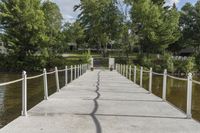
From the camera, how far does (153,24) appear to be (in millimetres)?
83438

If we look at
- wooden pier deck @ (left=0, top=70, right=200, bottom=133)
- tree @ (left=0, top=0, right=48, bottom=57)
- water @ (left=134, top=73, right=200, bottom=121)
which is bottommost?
water @ (left=134, top=73, right=200, bottom=121)

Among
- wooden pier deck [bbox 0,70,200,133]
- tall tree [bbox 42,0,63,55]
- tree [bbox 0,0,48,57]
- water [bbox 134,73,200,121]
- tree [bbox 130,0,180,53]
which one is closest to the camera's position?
wooden pier deck [bbox 0,70,200,133]

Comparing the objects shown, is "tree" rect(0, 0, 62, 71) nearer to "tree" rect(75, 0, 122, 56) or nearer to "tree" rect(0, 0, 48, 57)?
"tree" rect(0, 0, 48, 57)

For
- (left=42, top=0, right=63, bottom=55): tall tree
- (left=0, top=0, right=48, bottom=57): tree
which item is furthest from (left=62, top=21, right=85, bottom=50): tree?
(left=0, top=0, right=48, bottom=57): tree

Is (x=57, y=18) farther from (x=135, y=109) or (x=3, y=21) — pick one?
(x=135, y=109)

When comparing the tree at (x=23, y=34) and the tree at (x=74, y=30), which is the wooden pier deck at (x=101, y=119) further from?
the tree at (x=74, y=30)

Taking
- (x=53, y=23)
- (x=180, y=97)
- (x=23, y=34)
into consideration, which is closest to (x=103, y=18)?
(x=53, y=23)

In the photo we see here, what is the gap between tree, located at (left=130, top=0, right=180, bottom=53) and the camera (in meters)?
82.8

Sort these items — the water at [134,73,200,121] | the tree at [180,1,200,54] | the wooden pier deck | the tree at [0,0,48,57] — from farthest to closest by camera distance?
the tree at [180,1,200,54] < the tree at [0,0,48,57] < the water at [134,73,200,121] < the wooden pier deck

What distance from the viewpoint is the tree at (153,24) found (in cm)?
8275

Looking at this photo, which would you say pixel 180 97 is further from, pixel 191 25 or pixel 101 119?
pixel 191 25

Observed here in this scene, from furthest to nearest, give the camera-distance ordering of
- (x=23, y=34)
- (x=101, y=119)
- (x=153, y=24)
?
(x=153, y=24) < (x=23, y=34) < (x=101, y=119)

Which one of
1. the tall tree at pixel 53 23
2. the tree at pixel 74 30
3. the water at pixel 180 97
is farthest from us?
the tree at pixel 74 30

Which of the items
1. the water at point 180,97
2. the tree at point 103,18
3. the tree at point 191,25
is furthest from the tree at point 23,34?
the water at point 180,97
